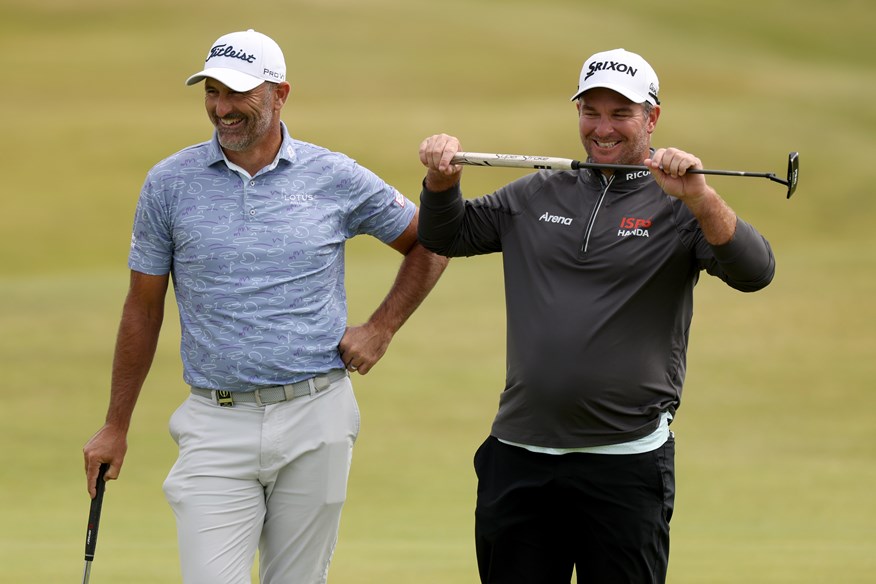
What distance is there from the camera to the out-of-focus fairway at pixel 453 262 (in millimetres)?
10734

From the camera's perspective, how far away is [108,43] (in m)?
34.8

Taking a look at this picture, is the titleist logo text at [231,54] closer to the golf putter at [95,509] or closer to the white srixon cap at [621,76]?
the white srixon cap at [621,76]

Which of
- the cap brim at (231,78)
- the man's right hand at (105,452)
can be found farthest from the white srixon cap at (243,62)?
the man's right hand at (105,452)

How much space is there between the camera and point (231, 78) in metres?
5.23

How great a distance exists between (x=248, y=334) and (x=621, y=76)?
1.47 metres

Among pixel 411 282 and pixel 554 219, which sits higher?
pixel 554 219

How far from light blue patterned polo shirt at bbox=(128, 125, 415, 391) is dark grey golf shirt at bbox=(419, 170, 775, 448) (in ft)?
2.35

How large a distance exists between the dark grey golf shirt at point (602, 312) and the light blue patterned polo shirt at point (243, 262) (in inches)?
28.1

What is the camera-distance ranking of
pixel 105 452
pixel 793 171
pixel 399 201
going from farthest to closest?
pixel 399 201, pixel 105 452, pixel 793 171

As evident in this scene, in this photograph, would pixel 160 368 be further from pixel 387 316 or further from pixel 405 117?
pixel 405 117

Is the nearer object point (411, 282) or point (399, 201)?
point (399, 201)

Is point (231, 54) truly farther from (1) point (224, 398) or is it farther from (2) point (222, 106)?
(1) point (224, 398)

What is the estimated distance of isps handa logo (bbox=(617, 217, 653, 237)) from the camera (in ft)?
16.1

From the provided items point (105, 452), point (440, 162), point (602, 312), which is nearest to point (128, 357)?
point (105, 452)
